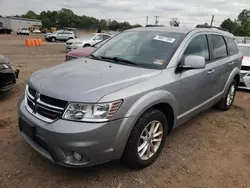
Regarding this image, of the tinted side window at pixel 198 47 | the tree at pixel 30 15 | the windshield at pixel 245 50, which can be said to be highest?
the tree at pixel 30 15

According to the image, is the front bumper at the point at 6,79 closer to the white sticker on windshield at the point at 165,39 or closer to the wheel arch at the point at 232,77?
the white sticker on windshield at the point at 165,39

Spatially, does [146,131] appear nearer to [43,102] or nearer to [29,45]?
[43,102]

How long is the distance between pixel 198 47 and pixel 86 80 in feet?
6.30

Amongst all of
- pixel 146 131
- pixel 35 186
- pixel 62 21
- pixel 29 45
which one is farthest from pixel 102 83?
pixel 62 21

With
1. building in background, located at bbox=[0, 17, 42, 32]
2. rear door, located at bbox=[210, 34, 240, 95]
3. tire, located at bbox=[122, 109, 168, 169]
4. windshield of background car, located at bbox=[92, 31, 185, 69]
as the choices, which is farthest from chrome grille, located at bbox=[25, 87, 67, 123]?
building in background, located at bbox=[0, 17, 42, 32]

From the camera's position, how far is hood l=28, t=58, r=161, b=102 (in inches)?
90.4

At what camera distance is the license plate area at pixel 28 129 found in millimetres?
2400

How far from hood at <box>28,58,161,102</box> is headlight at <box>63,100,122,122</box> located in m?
0.06

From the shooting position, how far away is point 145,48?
3.30 m

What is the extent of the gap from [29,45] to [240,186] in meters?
22.9

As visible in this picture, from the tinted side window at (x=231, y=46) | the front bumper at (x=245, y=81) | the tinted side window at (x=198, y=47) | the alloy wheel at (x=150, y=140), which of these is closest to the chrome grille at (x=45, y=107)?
the alloy wheel at (x=150, y=140)

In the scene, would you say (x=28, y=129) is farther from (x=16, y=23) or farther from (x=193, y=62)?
(x=16, y=23)

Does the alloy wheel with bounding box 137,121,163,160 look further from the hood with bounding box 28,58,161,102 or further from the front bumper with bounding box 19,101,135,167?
the hood with bounding box 28,58,161,102

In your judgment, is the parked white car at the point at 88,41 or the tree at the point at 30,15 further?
the tree at the point at 30,15
